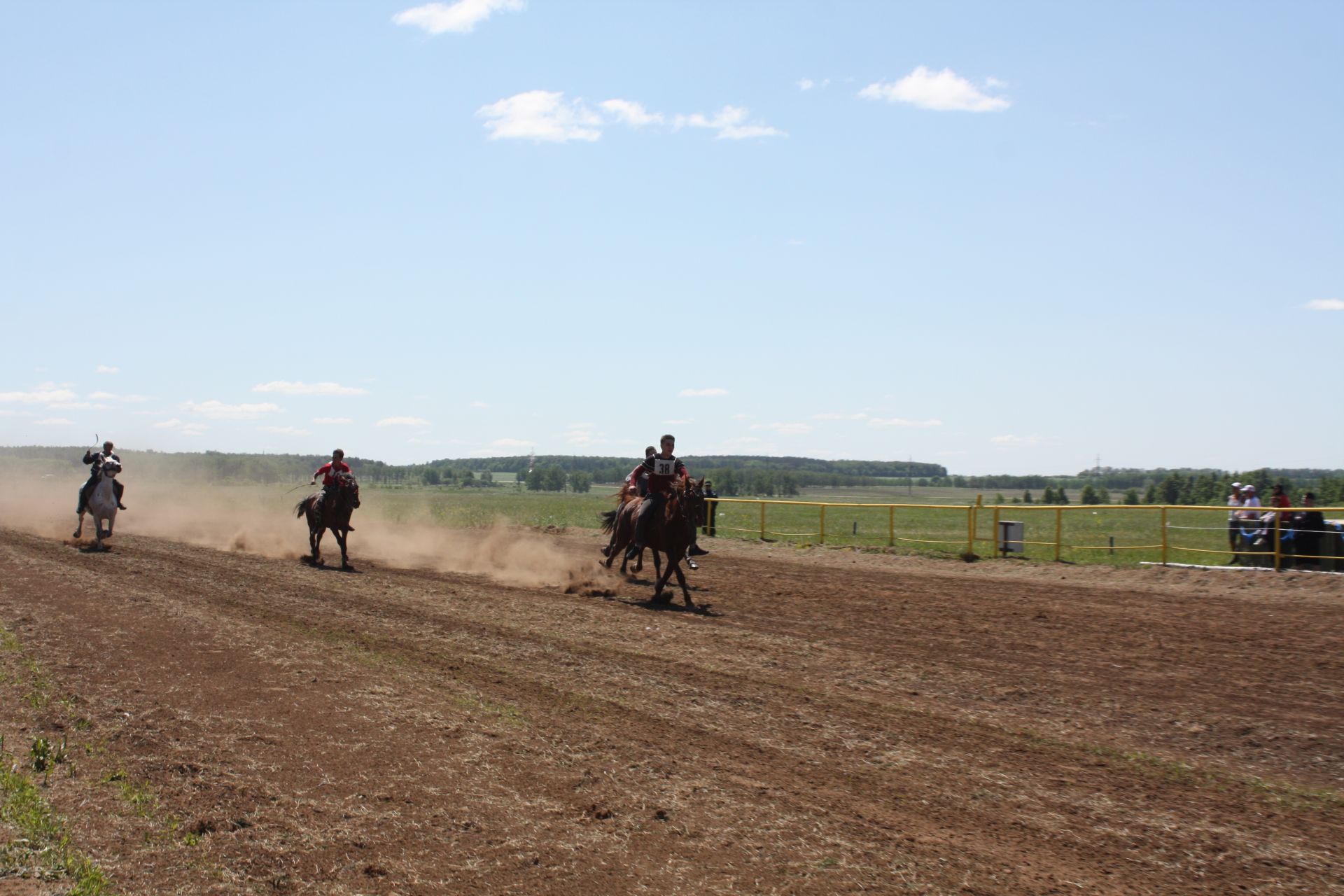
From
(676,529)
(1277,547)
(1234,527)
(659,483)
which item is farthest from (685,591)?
(1234,527)

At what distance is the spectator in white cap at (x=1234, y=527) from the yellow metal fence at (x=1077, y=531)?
0.05m

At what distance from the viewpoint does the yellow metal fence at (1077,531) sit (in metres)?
21.3

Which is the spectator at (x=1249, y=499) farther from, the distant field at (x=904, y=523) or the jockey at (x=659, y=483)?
the jockey at (x=659, y=483)

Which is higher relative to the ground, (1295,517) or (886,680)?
(1295,517)

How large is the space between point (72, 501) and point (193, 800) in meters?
48.2

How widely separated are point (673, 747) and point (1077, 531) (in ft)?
129

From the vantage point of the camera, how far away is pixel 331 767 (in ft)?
23.0

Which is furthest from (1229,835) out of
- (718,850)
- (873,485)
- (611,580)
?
(873,485)

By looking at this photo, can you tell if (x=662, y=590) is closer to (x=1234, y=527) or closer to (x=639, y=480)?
(x=639, y=480)

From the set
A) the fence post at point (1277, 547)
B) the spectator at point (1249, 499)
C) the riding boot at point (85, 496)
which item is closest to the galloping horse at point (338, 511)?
the riding boot at point (85, 496)

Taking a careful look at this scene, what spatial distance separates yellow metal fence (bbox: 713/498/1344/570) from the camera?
837 inches

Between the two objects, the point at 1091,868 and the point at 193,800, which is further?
the point at 193,800

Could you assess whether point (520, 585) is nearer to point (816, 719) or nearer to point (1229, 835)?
point (816, 719)

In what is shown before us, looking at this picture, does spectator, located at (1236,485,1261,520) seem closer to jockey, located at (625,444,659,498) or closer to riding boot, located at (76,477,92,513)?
jockey, located at (625,444,659,498)
